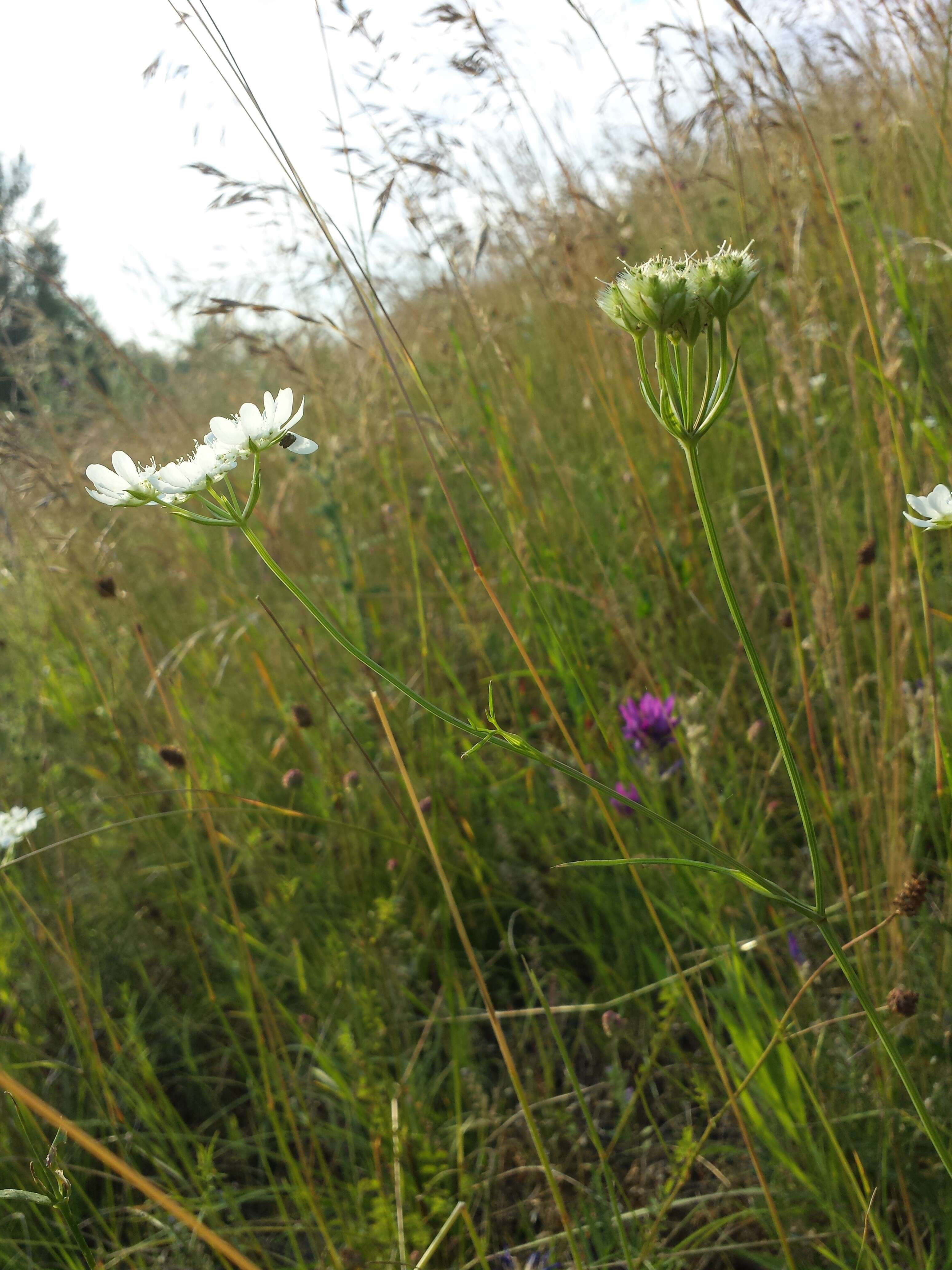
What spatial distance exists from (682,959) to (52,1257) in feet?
3.39

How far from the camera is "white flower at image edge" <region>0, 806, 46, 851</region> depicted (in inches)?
54.1

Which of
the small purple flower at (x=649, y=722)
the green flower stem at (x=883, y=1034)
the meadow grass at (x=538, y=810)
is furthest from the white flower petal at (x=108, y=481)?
the small purple flower at (x=649, y=722)

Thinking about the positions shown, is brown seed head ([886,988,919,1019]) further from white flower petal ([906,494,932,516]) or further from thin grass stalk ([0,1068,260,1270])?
thin grass stalk ([0,1068,260,1270])

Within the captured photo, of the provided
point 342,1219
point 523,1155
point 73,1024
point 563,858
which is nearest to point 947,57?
point 563,858

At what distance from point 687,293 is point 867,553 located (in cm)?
90

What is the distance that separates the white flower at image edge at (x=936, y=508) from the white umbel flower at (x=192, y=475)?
581 millimetres

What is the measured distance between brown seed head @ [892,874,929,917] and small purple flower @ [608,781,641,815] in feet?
1.66

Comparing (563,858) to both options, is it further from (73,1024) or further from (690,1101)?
(73,1024)

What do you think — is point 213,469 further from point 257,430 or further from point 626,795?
point 626,795

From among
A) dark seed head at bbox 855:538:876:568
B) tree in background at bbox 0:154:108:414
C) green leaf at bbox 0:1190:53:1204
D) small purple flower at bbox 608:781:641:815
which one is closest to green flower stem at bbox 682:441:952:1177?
green leaf at bbox 0:1190:53:1204

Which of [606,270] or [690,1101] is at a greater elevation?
[606,270]

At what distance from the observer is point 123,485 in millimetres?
761

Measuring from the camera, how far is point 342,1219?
112cm

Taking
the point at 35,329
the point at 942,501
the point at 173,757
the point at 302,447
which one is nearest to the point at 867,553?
the point at 942,501
